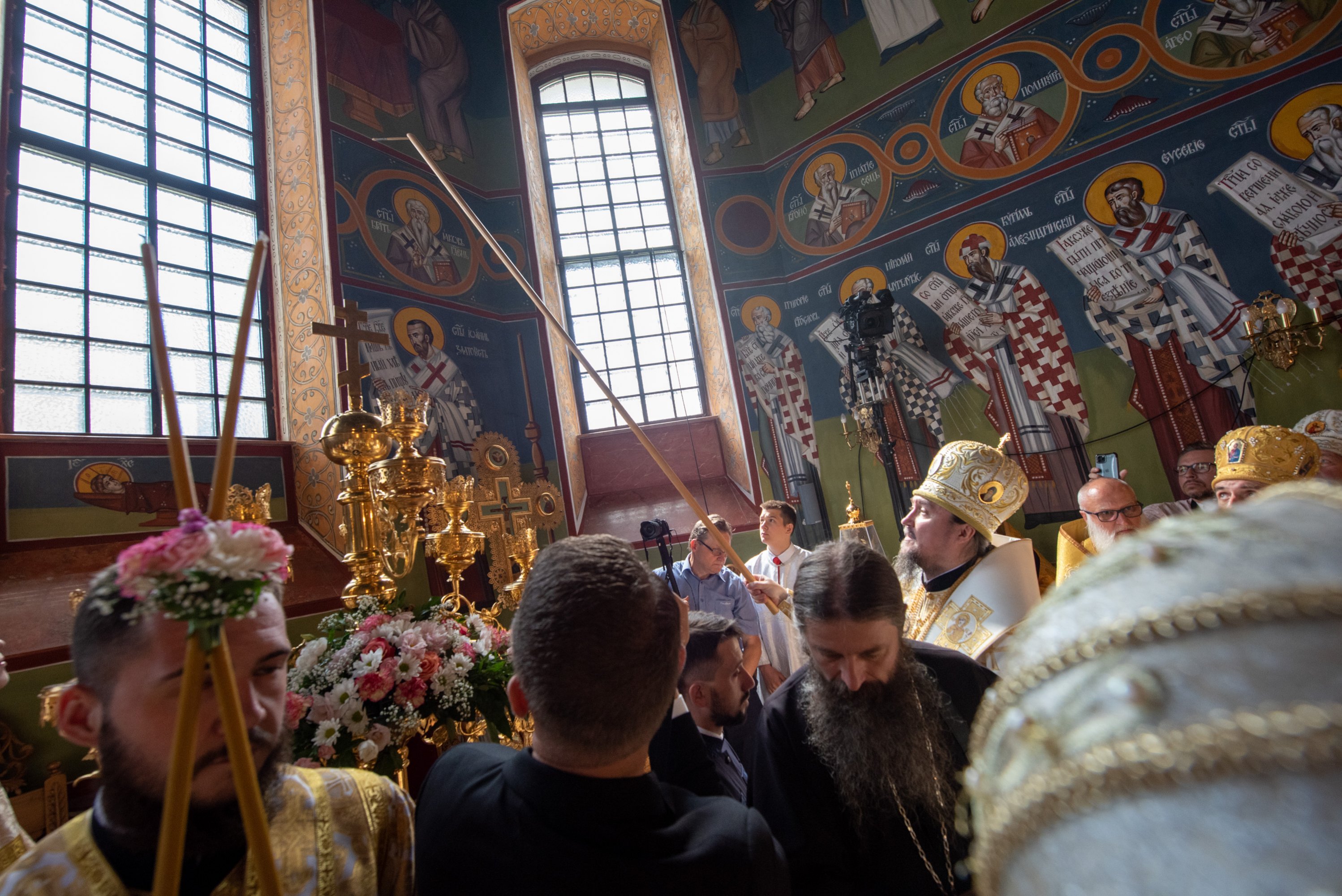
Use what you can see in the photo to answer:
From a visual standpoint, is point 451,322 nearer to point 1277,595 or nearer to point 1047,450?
point 1047,450

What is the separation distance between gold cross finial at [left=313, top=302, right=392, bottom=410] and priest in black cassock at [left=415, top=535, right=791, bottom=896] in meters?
1.42

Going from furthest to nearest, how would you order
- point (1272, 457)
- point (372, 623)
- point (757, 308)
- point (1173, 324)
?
1. point (757, 308)
2. point (1173, 324)
3. point (1272, 457)
4. point (372, 623)

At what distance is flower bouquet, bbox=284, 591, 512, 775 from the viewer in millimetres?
1636

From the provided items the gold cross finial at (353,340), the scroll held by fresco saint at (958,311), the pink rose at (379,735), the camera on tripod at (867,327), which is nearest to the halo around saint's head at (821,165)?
the camera on tripod at (867,327)

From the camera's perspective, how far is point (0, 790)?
1.22m

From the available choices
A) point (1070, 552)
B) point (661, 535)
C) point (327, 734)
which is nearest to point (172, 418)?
point (327, 734)

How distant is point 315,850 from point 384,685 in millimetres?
653

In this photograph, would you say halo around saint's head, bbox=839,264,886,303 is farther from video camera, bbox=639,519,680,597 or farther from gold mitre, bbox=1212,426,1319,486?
video camera, bbox=639,519,680,597

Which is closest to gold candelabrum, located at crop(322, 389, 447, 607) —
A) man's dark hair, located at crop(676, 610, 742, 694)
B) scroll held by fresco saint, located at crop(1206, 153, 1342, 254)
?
man's dark hair, located at crop(676, 610, 742, 694)

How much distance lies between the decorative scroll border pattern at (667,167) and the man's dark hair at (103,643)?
634 centimetres

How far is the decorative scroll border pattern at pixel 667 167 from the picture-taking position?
25.1 ft

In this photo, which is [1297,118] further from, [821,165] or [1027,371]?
[821,165]

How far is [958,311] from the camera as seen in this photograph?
21.2 ft

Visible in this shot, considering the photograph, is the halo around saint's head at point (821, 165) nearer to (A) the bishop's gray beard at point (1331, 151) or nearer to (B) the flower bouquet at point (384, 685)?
(A) the bishop's gray beard at point (1331, 151)
